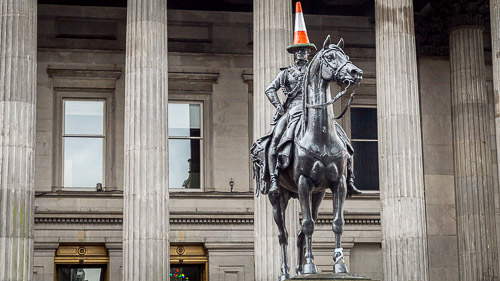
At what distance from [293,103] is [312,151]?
1.57 m

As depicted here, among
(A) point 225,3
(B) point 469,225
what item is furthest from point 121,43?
(B) point 469,225

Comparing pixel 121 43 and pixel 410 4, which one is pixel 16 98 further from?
pixel 410 4

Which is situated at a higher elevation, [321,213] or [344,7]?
[344,7]

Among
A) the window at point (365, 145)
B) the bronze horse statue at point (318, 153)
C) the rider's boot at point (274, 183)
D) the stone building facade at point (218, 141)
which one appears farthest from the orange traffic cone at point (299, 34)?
the window at point (365, 145)

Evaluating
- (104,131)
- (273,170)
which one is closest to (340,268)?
(273,170)

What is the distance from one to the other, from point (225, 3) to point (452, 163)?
10.0m

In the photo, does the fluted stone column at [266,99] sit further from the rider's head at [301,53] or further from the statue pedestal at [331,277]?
the statue pedestal at [331,277]

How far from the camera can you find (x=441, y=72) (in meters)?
40.0

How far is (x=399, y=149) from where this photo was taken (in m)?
30.9

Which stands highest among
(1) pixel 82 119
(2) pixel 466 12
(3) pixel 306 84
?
(2) pixel 466 12

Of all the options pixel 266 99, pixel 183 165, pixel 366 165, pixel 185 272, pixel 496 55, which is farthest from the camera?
pixel 366 165

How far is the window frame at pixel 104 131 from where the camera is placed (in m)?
37.0

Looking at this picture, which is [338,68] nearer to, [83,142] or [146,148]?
[146,148]

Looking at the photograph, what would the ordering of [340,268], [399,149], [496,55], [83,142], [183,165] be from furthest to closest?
[183,165] → [83,142] → [496,55] → [399,149] → [340,268]
